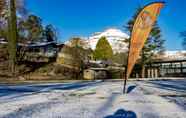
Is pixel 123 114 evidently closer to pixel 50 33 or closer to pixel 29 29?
pixel 29 29

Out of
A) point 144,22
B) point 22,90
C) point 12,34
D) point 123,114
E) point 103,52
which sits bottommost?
point 123,114

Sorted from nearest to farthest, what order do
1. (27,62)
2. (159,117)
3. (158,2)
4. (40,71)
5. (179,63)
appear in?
1. (159,117)
2. (158,2)
3. (40,71)
4. (27,62)
5. (179,63)

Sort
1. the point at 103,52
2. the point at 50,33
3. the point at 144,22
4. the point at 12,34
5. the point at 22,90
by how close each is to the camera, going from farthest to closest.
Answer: the point at 103,52 → the point at 50,33 → the point at 12,34 → the point at 22,90 → the point at 144,22

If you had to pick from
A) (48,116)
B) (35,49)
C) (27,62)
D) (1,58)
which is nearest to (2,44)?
(1,58)

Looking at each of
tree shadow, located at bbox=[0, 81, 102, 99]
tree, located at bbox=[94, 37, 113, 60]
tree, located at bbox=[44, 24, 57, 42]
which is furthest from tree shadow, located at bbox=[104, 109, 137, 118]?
tree, located at bbox=[94, 37, 113, 60]

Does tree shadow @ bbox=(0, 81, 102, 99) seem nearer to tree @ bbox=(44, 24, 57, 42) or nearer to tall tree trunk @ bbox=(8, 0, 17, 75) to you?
tall tree trunk @ bbox=(8, 0, 17, 75)

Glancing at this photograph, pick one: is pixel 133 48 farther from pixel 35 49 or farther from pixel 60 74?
pixel 35 49

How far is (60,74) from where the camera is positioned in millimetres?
43281

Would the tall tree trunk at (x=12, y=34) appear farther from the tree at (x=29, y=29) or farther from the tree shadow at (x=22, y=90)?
the tree shadow at (x=22, y=90)

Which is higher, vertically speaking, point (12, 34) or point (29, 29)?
point (29, 29)

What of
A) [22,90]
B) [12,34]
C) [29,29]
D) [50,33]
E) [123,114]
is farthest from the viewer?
[50,33]

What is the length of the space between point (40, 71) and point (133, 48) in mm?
31725

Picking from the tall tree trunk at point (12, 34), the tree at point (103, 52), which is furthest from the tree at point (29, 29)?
the tree at point (103, 52)

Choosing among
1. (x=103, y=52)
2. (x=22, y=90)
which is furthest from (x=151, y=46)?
(x=22, y=90)
